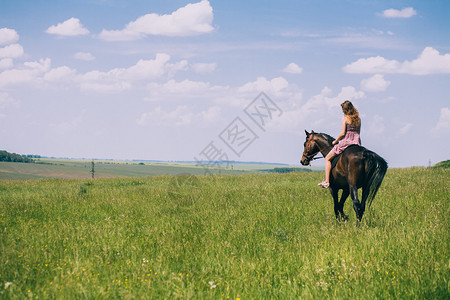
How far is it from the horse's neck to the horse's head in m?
0.14

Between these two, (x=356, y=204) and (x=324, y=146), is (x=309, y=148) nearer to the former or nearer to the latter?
(x=324, y=146)

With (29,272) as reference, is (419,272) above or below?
above

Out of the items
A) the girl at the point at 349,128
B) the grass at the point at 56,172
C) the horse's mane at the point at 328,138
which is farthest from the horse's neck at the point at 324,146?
the grass at the point at 56,172

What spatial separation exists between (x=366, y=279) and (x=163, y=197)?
8686 millimetres

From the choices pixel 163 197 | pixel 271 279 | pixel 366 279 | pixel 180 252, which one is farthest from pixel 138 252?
pixel 163 197

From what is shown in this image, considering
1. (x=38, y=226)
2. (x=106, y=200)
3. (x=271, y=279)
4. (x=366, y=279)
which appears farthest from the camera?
(x=106, y=200)

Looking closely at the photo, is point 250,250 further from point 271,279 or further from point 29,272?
point 29,272

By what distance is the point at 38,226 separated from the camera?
770 cm

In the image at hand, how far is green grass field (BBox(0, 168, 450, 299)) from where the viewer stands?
3838 millimetres

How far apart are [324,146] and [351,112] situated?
4.05 feet

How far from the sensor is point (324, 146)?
862cm

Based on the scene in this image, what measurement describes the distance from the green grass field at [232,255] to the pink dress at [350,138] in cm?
168

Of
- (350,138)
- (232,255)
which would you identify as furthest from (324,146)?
(232,255)

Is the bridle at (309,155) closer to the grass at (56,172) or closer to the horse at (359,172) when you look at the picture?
the horse at (359,172)
